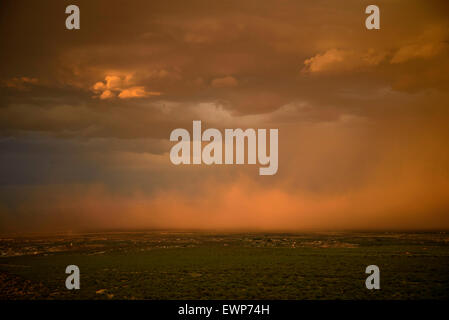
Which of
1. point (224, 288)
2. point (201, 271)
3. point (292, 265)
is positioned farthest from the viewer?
point (292, 265)

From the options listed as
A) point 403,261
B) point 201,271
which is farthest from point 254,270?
point 403,261

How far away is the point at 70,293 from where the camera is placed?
32344 millimetres

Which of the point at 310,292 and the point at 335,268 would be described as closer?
the point at 310,292

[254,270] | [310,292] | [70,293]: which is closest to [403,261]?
[254,270]

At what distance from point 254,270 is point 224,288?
39.1 ft

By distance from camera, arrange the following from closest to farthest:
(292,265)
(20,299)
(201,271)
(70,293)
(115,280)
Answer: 1. (20,299)
2. (70,293)
3. (115,280)
4. (201,271)
5. (292,265)
